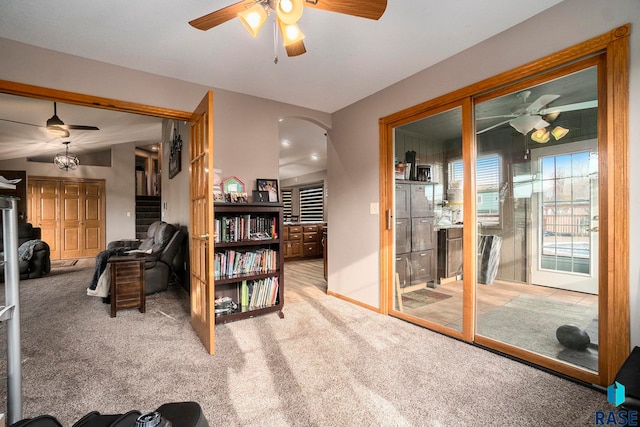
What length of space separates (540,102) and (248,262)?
290 cm

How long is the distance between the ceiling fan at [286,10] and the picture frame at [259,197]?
1.76 m

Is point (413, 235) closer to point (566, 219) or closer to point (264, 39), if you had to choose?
point (566, 219)

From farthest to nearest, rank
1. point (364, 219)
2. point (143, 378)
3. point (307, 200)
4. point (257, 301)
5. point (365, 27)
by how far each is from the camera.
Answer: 1. point (307, 200)
2. point (364, 219)
3. point (257, 301)
4. point (365, 27)
5. point (143, 378)

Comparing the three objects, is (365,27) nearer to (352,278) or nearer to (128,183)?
(352,278)

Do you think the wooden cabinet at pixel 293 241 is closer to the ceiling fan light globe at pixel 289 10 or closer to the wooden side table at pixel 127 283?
the wooden side table at pixel 127 283

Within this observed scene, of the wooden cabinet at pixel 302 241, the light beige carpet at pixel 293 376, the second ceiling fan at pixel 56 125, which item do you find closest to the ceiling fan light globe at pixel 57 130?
the second ceiling fan at pixel 56 125

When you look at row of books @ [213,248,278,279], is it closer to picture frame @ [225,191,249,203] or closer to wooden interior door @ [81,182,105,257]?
picture frame @ [225,191,249,203]

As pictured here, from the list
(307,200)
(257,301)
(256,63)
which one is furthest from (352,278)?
(307,200)

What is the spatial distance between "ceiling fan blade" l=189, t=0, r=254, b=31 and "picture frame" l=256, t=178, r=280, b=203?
1792mm

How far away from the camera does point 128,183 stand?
305 inches

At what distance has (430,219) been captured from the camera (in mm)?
2955

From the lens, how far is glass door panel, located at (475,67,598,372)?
1934 mm

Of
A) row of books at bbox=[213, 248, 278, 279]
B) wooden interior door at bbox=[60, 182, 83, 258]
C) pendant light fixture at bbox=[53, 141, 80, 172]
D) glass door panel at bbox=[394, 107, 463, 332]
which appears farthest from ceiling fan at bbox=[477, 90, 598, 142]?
wooden interior door at bbox=[60, 182, 83, 258]

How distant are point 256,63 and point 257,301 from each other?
2.38 m
